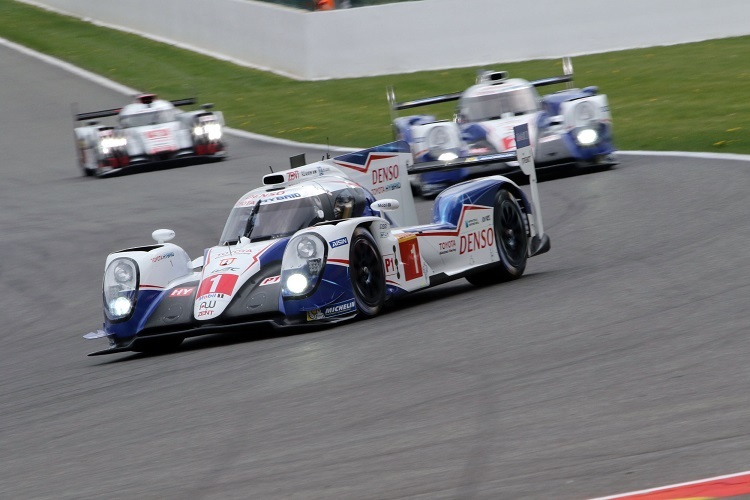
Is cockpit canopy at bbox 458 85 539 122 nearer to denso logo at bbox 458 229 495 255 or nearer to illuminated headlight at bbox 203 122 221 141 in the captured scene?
Result: illuminated headlight at bbox 203 122 221 141

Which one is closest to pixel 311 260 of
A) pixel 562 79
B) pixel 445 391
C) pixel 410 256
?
pixel 410 256

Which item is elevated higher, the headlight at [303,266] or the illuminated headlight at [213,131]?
the illuminated headlight at [213,131]

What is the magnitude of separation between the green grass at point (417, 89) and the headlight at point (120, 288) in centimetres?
1034

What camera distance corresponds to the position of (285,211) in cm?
980

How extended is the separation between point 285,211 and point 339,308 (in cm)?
100

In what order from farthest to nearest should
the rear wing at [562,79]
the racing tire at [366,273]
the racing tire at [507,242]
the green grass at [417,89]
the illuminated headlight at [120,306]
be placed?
the green grass at [417,89] → the rear wing at [562,79] → the racing tire at [507,242] → the illuminated headlight at [120,306] → the racing tire at [366,273]

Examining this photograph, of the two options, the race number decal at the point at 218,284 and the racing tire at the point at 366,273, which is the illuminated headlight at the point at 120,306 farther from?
the racing tire at the point at 366,273

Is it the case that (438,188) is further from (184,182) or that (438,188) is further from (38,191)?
(38,191)

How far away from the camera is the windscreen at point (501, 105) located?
18.5 metres

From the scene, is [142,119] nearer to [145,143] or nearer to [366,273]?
[145,143]

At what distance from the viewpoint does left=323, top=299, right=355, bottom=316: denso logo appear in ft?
30.1

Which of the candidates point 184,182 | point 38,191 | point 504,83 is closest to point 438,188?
point 504,83

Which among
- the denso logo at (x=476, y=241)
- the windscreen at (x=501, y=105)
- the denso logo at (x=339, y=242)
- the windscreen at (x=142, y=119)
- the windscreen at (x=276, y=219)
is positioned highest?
the windscreen at (x=142, y=119)

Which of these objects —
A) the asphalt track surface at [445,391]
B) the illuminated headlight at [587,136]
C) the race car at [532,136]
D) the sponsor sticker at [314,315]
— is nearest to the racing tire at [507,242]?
the asphalt track surface at [445,391]
